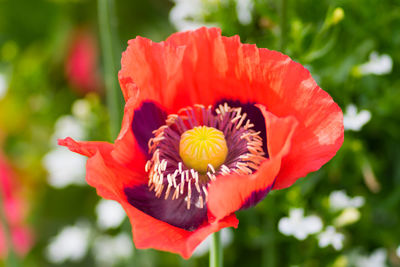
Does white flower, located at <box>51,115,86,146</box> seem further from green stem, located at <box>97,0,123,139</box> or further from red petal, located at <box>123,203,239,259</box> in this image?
red petal, located at <box>123,203,239,259</box>

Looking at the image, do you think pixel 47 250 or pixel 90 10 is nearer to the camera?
pixel 47 250

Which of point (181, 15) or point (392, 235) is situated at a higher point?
point (181, 15)

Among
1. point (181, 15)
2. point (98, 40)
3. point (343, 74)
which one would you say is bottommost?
point (343, 74)

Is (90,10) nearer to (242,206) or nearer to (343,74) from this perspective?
(343,74)

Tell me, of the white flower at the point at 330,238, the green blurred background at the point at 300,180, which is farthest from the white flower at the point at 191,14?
the white flower at the point at 330,238

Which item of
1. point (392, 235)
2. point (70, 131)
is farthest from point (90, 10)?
point (392, 235)
